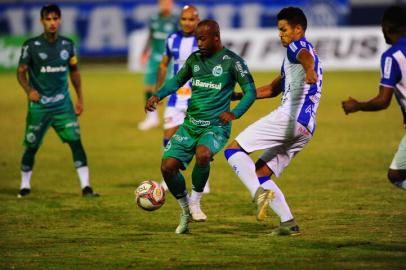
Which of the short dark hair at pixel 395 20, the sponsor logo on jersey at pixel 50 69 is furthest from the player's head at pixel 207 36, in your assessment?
the sponsor logo on jersey at pixel 50 69

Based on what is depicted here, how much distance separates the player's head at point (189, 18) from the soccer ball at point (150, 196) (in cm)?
315

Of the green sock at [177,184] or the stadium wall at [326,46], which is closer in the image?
the green sock at [177,184]

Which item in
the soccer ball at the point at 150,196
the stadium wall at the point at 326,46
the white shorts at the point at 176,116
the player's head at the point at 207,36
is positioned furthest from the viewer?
the stadium wall at the point at 326,46

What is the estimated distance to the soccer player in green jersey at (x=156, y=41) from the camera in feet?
65.5

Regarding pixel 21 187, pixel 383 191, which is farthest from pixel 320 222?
pixel 21 187

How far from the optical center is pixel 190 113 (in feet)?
31.6

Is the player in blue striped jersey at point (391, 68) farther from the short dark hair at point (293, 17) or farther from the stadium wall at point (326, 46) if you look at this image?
the stadium wall at point (326, 46)

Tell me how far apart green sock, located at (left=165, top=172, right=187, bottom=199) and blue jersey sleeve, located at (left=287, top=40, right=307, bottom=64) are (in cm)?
177

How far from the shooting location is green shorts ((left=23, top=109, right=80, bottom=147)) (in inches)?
478

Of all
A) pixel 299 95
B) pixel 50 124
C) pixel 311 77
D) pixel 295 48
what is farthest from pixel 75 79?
pixel 311 77

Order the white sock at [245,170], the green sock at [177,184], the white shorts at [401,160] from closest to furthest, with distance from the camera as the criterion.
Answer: the white shorts at [401,160]
the white sock at [245,170]
the green sock at [177,184]

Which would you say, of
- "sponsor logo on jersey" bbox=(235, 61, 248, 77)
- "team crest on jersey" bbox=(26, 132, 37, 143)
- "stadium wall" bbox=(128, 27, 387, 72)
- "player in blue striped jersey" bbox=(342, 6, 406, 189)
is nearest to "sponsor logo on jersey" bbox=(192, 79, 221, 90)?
"sponsor logo on jersey" bbox=(235, 61, 248, 77)

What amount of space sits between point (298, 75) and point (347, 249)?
1.86 m

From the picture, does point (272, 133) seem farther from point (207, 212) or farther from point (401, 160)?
point (207, 212)
